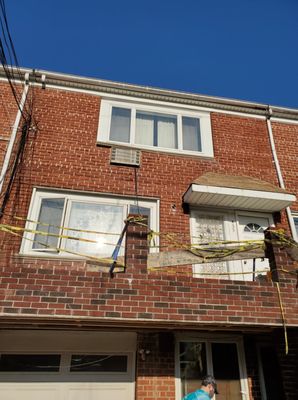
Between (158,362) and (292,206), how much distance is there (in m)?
4.74

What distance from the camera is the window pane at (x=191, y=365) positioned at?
17.1ft

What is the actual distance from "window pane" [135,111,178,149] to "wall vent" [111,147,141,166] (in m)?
0.52

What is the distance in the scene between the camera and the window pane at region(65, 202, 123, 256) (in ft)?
20.3

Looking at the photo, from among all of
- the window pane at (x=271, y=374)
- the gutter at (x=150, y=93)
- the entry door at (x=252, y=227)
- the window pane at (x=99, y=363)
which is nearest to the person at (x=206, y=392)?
the window pane at (x=99, y=363)

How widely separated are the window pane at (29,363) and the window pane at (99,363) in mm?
309

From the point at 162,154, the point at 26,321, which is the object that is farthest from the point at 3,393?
the point at 162,154

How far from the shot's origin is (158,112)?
829 centimetres

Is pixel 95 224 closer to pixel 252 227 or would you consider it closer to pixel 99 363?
pixel 99 363

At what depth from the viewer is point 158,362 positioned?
16.7 ft

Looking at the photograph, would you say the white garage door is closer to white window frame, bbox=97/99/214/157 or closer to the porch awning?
the porch awning

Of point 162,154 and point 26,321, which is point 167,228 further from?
point 26,321

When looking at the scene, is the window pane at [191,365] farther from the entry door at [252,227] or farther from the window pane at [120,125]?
the window pane at [120,125]

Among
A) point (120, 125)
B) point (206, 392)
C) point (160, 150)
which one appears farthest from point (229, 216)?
point (206, 392)

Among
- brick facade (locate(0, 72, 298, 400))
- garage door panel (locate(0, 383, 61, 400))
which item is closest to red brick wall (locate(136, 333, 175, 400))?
brick facade (locate(0, 72, 298, 400))
